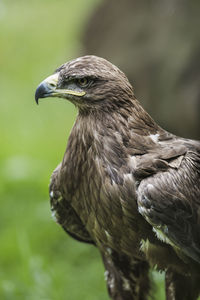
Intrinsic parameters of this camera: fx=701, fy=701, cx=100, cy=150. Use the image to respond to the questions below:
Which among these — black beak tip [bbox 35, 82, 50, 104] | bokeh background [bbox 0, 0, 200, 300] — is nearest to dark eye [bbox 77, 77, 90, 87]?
black beak tip [bbox 35, 82, 50, 104]

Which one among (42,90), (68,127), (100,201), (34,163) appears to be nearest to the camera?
(42,90)

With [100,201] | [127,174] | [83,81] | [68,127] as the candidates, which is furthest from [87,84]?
[68,127]

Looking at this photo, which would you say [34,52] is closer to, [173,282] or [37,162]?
[37,162]

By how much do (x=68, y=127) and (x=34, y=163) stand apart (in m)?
2.27

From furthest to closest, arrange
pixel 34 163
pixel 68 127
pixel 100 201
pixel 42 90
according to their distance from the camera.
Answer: pixel 68 127 → pixel 34 163 → pixel 100 201 → pixel 42 90

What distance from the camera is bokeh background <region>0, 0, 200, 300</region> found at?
20.1 feet

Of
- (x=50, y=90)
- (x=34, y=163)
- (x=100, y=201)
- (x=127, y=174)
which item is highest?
(x=50, y=90)

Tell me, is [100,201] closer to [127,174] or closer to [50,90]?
[127,174]

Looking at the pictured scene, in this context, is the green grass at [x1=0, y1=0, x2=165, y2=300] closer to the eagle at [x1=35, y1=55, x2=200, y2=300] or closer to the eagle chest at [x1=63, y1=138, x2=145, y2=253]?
the eagle chest at [x1=63, y1=138, x2=145, y2=253]

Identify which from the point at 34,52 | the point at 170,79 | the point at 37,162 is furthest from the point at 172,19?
the point at 34,52

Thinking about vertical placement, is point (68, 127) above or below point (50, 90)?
below

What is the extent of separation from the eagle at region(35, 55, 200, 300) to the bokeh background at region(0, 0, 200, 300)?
3.22 feet

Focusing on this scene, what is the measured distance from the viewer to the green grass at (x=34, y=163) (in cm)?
608

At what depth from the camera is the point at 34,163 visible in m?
8.91
